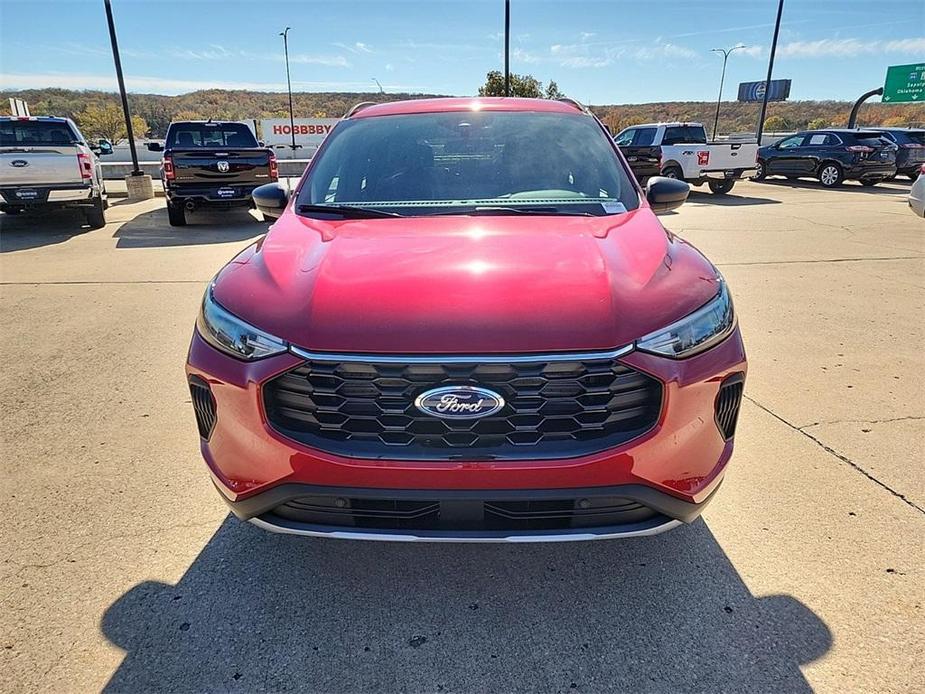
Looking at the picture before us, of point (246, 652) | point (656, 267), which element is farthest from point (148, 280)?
point (656, 267)

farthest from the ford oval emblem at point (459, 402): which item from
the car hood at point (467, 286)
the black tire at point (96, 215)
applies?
the black tire at point (96, 215)

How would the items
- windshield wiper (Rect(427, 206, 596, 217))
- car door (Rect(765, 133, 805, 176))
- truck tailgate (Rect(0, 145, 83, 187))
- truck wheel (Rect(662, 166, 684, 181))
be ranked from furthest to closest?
car door (Rect(765, 133, 805, 176)) → truck wheel (Rect(662, 166, 684, 181)) → truck tailgate (Rect(0, 145, 83, 187)) → windshield wiper (Rect(427, 206, 596, 217))

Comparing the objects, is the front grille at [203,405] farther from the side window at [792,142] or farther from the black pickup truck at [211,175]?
the side window at [792,142]

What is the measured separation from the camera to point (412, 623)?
221 cm

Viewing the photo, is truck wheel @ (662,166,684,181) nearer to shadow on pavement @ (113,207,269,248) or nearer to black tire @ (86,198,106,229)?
shadow on pavement @ (113,207,269,248)

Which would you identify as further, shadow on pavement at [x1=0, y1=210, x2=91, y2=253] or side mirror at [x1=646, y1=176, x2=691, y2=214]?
shadow on pavement at [x1=0, y1=210, x2=91, y2=253]

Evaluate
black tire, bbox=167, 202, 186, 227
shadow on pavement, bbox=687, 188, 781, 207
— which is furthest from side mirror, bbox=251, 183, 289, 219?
shadow on pavement, bbox=687, 188, 781, 207

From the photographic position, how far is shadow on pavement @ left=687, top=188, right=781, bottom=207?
15.4m

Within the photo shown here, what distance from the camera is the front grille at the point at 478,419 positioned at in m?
1.85

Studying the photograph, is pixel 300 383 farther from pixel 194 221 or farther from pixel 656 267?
pixel 194 221

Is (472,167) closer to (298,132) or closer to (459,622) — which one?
(459,622)

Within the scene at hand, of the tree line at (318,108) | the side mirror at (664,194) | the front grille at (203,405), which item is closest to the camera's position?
the front grille at (203,405)

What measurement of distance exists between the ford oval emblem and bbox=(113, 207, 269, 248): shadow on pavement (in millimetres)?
9337

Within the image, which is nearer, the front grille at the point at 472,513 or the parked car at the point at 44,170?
the front grille at the point at 472,513
